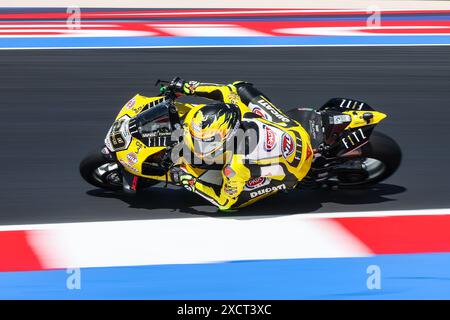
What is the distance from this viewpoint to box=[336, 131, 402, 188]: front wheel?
6.89 metres

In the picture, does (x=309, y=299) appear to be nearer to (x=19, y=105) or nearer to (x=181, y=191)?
(x=181, y=191)

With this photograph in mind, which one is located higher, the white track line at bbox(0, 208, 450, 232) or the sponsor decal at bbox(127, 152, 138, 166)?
the sponsor decal at bbox(127, 152, 138, 166)

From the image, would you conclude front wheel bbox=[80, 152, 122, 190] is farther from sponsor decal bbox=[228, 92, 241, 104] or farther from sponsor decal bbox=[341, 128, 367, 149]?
sponsor decal bbox=[341, 128, 367, 149]

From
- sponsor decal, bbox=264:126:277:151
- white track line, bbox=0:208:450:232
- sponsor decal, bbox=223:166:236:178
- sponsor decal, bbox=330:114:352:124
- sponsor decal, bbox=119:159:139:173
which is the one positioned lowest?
white track line, bbox=0:208:450:232

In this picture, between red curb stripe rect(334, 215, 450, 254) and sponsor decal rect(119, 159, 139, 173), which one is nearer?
red curb stripe rect(334, 215, 450, 254)

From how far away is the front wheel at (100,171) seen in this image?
6.93 m

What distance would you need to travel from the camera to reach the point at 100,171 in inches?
275

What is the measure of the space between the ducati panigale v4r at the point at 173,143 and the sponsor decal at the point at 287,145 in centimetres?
35

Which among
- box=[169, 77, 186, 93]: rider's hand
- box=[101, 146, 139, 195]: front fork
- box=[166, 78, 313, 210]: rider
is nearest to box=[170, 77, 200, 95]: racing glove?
box=[169, 77, 186, 93]: rider's hand

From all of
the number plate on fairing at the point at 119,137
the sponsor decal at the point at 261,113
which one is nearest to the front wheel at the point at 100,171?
the number plate on fairing at the point at 119,137

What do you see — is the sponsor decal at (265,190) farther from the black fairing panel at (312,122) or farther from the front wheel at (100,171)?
the front wheel at (100,171)

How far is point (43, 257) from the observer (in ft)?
19.8

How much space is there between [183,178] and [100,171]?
3.20ft

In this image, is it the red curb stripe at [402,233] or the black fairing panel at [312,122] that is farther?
the black fairing panel at [312,122]
